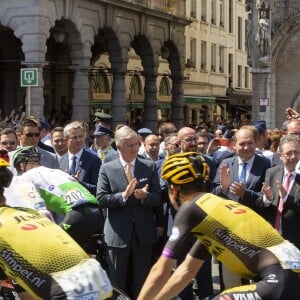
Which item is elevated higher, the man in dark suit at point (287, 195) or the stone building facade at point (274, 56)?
the stone building facade at point (274, 56)

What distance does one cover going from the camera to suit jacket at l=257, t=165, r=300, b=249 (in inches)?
300

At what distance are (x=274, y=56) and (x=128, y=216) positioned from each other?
24238 millimetres

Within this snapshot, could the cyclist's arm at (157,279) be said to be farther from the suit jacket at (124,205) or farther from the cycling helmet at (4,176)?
the suit jacket at (124,205)

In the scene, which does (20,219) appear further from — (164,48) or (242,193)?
(164,48)

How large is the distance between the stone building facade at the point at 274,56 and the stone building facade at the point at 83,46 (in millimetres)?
5595

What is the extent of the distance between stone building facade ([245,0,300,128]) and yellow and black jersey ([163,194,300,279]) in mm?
25730

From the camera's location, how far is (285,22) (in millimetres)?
30969

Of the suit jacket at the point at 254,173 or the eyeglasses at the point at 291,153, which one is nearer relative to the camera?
the eyeglasses at the point at 291,153

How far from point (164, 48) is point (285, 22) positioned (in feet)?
29.2

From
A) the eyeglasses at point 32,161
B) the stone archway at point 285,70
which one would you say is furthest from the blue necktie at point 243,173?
the stone archway at point 285,70

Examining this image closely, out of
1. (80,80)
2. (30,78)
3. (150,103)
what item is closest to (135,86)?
(150,103)

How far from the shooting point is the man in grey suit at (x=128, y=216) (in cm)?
824

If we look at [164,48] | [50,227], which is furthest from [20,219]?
[164,48]

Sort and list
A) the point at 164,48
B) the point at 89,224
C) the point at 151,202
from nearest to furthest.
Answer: the point at 89,224 → the point at 151,202 → the point at 164,48
